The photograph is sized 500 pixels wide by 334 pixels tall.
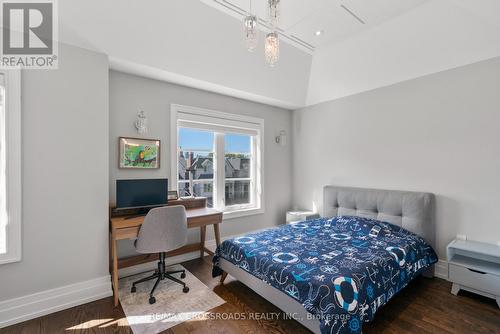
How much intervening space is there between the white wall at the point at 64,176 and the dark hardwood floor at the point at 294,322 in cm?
33

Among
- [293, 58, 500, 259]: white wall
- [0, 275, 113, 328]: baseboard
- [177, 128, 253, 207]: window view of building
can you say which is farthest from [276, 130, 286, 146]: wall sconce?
[0, 275, 113, 328]: baseboard

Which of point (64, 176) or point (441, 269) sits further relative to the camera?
point (441, 269)

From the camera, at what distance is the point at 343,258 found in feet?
7.04

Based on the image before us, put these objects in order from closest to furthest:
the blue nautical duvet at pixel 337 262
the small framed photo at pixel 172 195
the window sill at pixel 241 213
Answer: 1. the blue nautical duvet at pixel 337 262
2. the small framed photo at pixel 172 195
3. the window sill at pixel 241 213

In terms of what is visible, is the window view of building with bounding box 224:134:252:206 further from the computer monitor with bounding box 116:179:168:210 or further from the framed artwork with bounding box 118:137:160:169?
the computer monitor with bounding box 116:179:168:210

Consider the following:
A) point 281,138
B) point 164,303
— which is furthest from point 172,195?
point 281,138

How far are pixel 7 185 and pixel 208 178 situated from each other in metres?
2.28

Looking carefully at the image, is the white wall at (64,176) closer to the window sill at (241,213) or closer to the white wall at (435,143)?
the window sill at (241,213)

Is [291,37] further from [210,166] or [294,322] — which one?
[294,322]

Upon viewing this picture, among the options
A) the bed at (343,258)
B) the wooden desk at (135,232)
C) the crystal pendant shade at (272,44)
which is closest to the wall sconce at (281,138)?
the bed at (343,258)

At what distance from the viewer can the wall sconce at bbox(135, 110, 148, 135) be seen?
9.69 feet

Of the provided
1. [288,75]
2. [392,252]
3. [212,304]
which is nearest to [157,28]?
[288,75]

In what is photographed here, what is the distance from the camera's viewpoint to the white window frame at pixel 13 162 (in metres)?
2.03

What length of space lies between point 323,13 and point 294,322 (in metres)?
3.10
